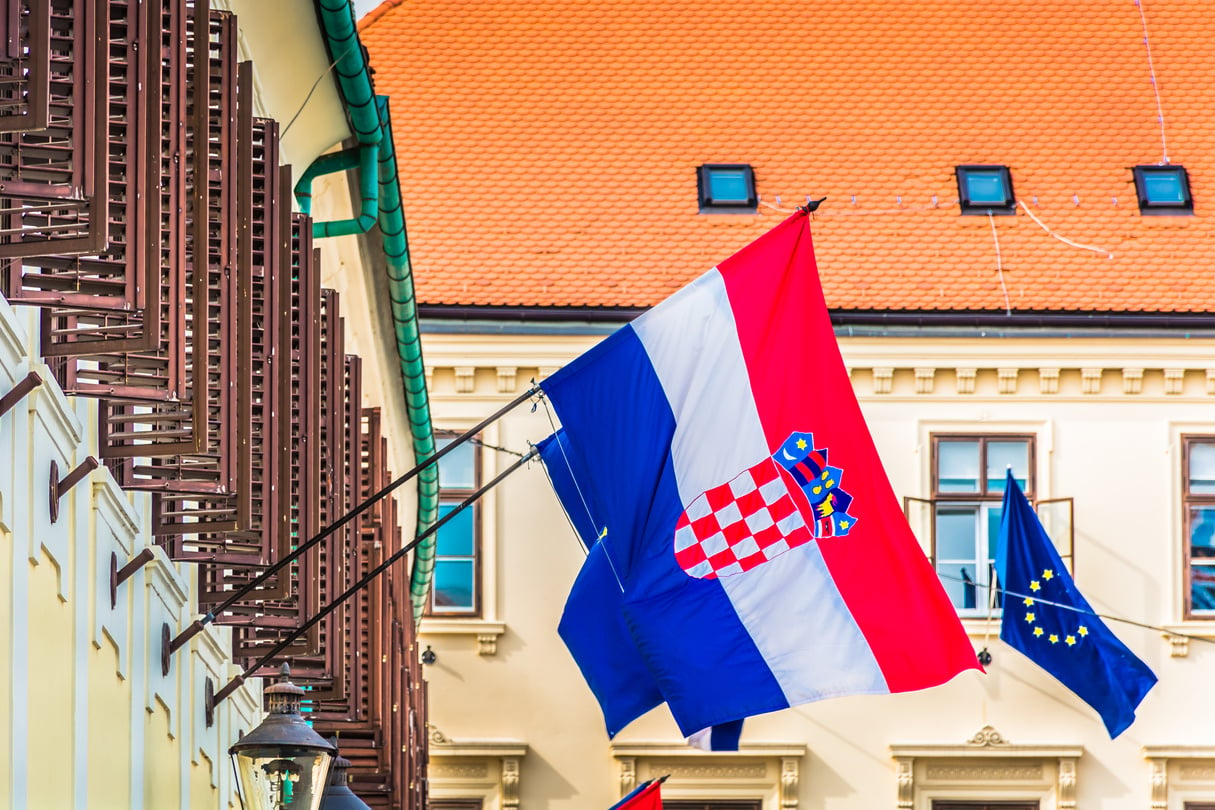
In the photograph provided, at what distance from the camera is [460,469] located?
28.8m

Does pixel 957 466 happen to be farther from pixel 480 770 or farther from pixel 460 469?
pixel 480 770

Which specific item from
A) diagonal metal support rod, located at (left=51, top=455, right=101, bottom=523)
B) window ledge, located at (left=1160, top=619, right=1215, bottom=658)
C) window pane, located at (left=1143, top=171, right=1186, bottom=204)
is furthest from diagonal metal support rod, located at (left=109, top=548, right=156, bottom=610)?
window pane, located at (left=1143, top=171, right=1186, bottom=204)

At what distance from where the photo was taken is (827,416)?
10914 millimetres

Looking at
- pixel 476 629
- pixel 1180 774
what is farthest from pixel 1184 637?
pixel 476 629

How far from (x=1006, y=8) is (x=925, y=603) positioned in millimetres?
23499

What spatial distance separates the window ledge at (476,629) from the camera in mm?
28156

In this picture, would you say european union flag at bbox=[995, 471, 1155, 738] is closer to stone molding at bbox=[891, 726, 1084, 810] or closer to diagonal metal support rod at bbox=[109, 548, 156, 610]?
stone molding at bbox=[891, 726, 1084, 810]

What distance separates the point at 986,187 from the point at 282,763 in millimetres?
20991

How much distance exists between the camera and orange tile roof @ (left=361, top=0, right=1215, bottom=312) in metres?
29.1

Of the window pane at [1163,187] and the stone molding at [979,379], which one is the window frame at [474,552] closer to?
the stone molding at [979,379]

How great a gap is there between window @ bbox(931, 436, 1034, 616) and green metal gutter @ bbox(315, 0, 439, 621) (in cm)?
831

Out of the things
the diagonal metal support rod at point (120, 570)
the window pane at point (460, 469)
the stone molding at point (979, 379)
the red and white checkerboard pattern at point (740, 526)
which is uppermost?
the stone molding at point (979, 379)

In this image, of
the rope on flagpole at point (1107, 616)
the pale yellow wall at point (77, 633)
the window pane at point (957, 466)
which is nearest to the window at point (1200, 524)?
the rope on flagpole at point (1107, 616)

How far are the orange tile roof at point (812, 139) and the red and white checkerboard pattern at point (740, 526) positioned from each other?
58.4 feet
